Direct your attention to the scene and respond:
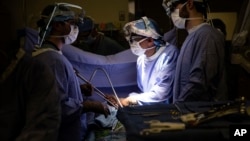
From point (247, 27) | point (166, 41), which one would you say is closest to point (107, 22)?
point (166, 41)

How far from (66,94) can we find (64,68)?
17cm

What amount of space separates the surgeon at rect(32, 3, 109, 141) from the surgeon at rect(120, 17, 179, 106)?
18.2 inches

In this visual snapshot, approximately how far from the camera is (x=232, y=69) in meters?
2.44

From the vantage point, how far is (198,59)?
6.68ft

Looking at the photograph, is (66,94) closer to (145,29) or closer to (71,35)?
(71,35)

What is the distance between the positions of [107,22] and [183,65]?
2.00 metres

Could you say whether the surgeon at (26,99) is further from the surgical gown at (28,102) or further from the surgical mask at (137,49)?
the surgical mask at (137,49)

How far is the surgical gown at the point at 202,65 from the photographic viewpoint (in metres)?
1.98

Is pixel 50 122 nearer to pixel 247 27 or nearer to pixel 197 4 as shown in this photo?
pixel 197 4

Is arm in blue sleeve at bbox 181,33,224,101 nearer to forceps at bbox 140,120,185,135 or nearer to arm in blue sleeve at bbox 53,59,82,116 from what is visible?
arm in blue sleeve at bbox 53,59,82,116

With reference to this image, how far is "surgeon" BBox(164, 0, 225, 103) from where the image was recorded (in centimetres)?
199

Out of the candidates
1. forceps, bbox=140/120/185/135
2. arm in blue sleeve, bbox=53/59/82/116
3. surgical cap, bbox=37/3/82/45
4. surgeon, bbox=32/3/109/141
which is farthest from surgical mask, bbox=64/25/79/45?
forceps, bbox=140/120/185/135

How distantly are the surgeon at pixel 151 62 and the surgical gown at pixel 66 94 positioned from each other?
51 cm

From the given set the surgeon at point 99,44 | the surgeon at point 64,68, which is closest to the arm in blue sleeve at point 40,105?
the surgeon at point 64,68
